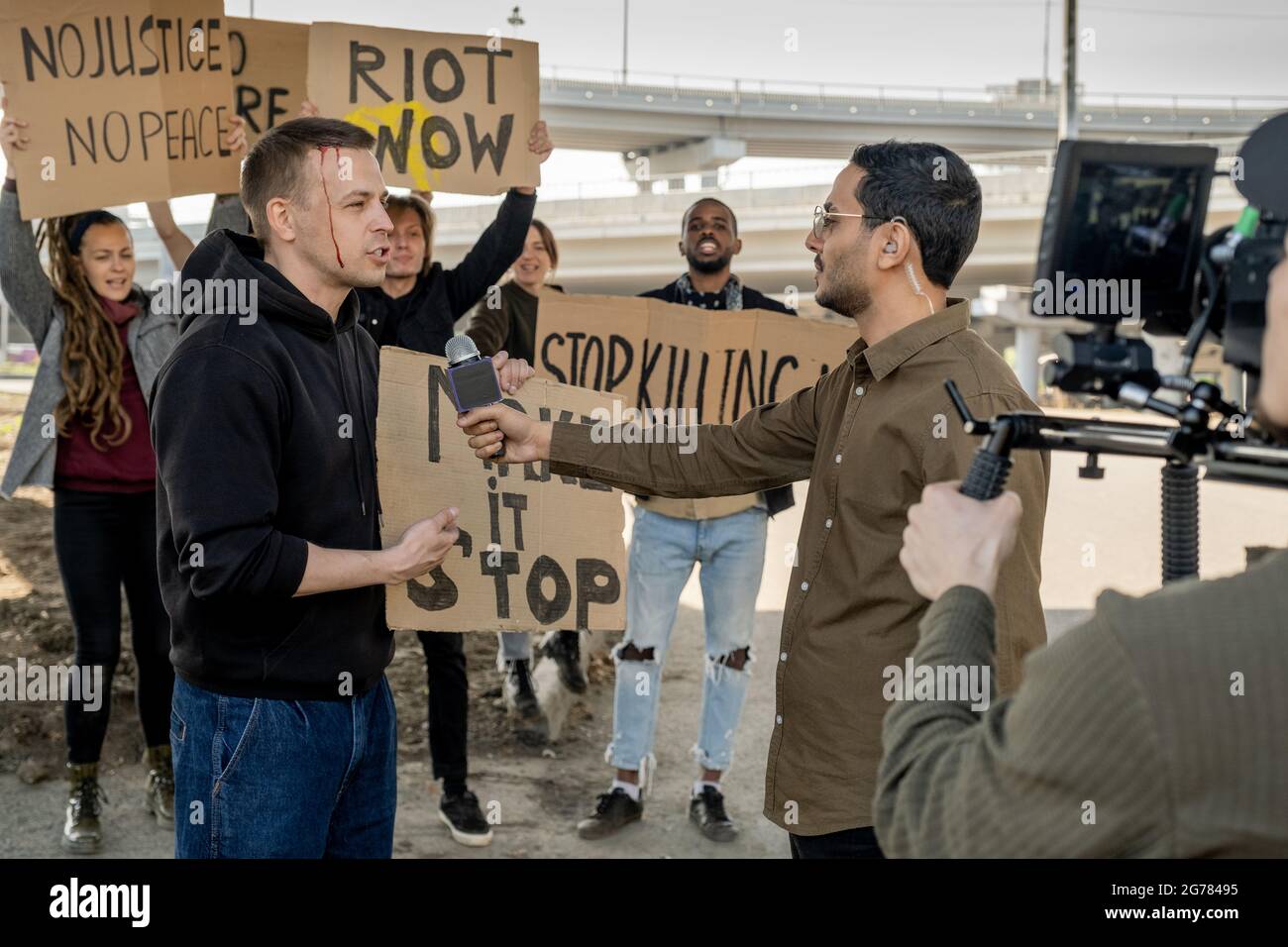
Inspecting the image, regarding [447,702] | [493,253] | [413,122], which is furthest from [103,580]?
[413,122]

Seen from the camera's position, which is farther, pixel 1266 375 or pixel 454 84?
pixel 454 84

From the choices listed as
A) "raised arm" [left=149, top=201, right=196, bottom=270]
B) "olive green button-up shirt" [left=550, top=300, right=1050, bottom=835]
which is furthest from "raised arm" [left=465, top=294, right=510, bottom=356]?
"olive green button-up shirt" [left=550, top=300, right=1050, bottom=835]

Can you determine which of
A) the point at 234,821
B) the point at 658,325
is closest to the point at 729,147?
the point at 658,325

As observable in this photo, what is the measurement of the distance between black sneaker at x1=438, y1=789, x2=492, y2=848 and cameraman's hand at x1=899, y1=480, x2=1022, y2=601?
11.7 feet

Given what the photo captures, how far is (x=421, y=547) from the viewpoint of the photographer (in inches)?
112

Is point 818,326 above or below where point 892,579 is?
above

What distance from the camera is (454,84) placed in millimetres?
4887

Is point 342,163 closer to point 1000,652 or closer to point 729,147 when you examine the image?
point 1000,652

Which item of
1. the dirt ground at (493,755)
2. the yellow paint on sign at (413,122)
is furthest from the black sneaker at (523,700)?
the yellow paint on sign at (413,122)

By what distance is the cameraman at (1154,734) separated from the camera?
1319 mm

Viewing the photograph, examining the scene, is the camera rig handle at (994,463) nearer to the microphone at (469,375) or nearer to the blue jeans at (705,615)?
the microphone at (469,375)

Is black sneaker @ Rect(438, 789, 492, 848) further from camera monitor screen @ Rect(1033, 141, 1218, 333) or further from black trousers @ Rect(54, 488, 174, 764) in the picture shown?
Result: camera monitor screen @ Rect(1033, 141, 1218, 333)

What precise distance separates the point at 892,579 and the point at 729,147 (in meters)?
49.3
